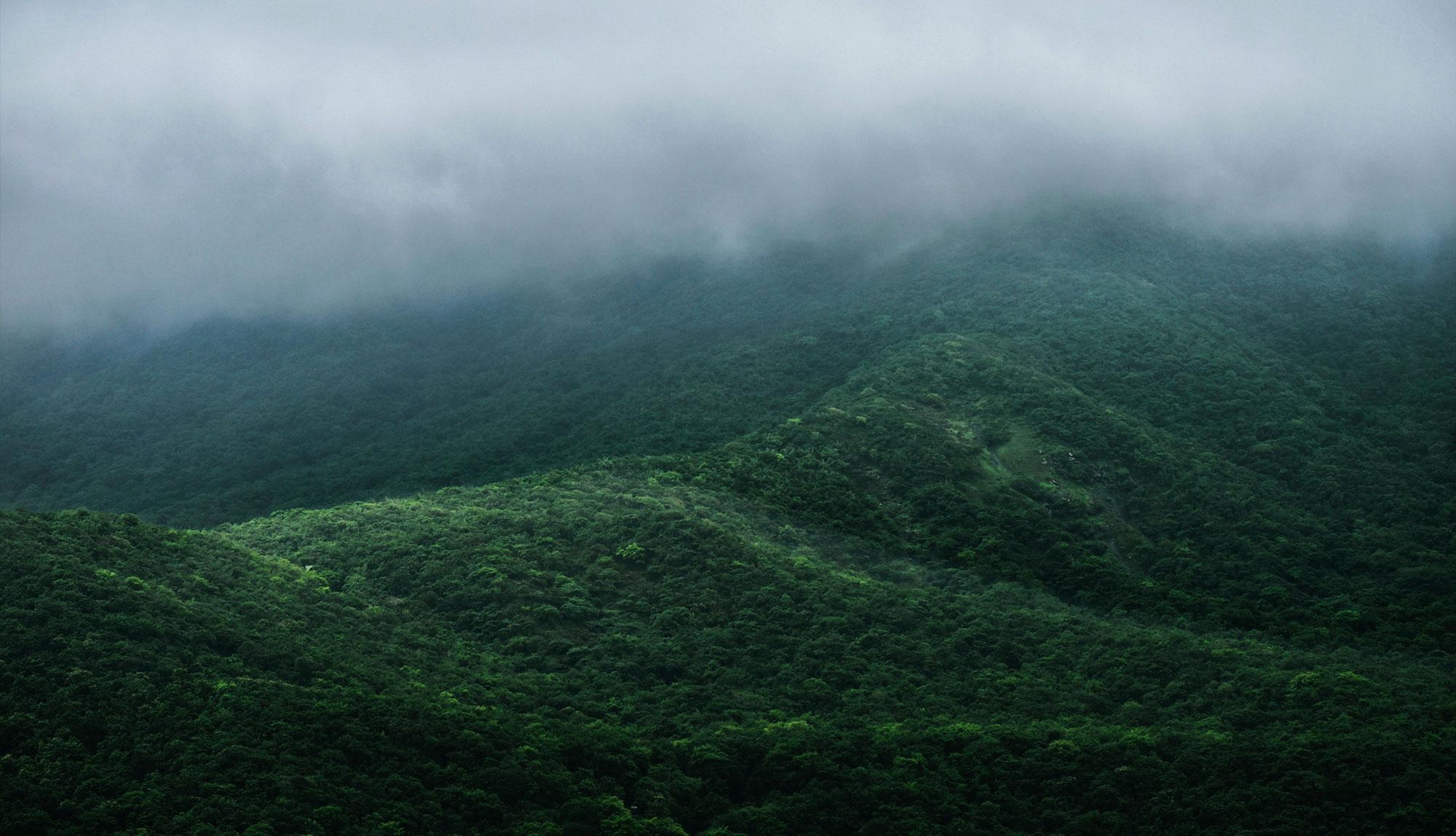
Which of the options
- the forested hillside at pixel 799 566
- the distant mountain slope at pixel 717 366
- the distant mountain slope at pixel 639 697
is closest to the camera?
the distant mountain slope at pixel 639 697

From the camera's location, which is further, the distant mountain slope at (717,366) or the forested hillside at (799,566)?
the distant mountain slope at (717,366)

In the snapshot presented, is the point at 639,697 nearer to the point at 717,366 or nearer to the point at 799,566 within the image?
the point at 799,566

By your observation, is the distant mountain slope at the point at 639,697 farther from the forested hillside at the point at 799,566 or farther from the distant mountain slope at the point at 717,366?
the distant mountain slope at the point at 717,366

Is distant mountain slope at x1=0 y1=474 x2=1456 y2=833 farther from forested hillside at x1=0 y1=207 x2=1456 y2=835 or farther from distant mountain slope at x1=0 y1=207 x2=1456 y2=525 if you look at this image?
distant mountain slope at x1=0 y1=207 x2=1456 y2=525

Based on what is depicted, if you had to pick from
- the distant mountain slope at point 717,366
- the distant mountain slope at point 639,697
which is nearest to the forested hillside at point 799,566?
the distant mountain slope at point 639,697

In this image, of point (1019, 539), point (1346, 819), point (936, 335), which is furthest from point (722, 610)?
point (936, 335)

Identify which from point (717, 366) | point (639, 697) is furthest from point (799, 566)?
point (717, 366)

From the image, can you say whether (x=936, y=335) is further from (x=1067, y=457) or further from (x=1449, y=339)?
(x=1449, y=339)

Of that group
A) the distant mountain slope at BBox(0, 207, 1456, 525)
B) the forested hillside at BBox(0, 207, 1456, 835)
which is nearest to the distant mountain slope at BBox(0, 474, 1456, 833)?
the forested hillside at BBox(0, 207, 1456, 835)

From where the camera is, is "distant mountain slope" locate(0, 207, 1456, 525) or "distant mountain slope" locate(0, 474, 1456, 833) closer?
"distant mountain slope" locate(0, 474, 1456, 833)

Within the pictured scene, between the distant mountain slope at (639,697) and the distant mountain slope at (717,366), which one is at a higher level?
the distant mountain slope at (717,366)
